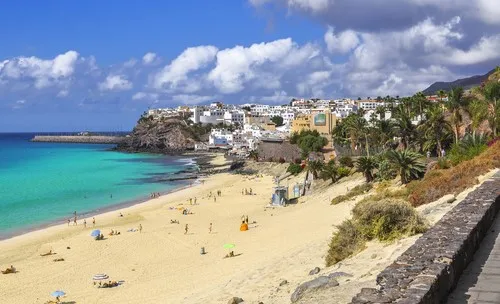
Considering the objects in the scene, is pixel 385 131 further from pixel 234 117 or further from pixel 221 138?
pixel 234 117

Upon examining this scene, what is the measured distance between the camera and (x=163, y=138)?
15200cm

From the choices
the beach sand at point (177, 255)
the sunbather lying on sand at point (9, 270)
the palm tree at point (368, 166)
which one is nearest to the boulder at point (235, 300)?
the beach sand at point (177, 255)

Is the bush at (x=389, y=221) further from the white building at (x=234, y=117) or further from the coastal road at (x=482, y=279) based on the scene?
the white building at (x=234, y=117)

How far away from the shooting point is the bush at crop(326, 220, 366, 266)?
519 inches

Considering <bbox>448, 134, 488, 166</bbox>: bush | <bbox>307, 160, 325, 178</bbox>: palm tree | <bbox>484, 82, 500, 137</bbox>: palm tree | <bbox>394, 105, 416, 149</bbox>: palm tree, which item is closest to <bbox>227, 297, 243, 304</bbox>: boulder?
<bbox>448, 134, 488, 166</bbox>: bush

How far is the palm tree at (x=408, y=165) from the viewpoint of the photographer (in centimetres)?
2841

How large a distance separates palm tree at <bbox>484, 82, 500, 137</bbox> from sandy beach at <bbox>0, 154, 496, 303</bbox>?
1044cm

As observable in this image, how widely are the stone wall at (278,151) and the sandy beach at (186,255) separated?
121 ft

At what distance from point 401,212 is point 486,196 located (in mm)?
2141

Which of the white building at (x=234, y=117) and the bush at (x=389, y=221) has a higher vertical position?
the white building at (x=234, y=117)

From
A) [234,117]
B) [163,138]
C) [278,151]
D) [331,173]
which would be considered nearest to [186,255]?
[331,173]

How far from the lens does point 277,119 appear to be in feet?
546

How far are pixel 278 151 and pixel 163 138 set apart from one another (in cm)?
7554

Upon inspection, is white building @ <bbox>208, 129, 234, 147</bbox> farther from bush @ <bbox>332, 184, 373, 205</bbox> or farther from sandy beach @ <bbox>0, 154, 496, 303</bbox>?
bush @ <bbox>332, 184, 373, 205</bbox>
